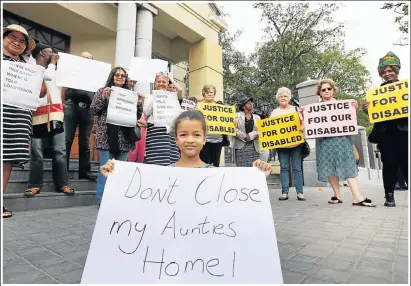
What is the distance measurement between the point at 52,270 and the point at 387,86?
4600 mm

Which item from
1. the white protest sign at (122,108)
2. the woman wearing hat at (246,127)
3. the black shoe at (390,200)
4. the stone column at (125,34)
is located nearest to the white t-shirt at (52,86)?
A: the white protest sign at (122,108)

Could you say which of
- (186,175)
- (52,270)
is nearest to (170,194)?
(186,175)

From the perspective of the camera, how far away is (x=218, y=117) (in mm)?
5062

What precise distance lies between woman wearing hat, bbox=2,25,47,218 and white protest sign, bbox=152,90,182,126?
1.54 m

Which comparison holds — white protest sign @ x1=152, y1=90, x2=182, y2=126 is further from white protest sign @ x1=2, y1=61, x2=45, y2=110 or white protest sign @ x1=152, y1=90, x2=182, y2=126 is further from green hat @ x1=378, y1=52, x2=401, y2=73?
green hat @ x1=378, y1=52, x2=401, y2=73

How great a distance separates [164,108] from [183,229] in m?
2.69

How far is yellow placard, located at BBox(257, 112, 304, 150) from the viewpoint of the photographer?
5113mm

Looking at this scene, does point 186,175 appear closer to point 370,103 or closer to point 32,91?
point 32,91

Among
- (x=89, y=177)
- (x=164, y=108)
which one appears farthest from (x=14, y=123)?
(x=89, y=177)

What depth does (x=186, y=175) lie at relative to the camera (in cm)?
165

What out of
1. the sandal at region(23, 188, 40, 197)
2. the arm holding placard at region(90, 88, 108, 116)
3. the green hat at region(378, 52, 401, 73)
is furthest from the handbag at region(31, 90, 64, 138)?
the green hat at region(378, 52, 401, 73)

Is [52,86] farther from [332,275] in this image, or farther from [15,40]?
[332,275]

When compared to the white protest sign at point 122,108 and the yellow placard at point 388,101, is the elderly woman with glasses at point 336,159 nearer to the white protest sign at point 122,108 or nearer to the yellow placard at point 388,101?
the yellow placard at point 388,101

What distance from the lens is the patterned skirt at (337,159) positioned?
4.46 m
